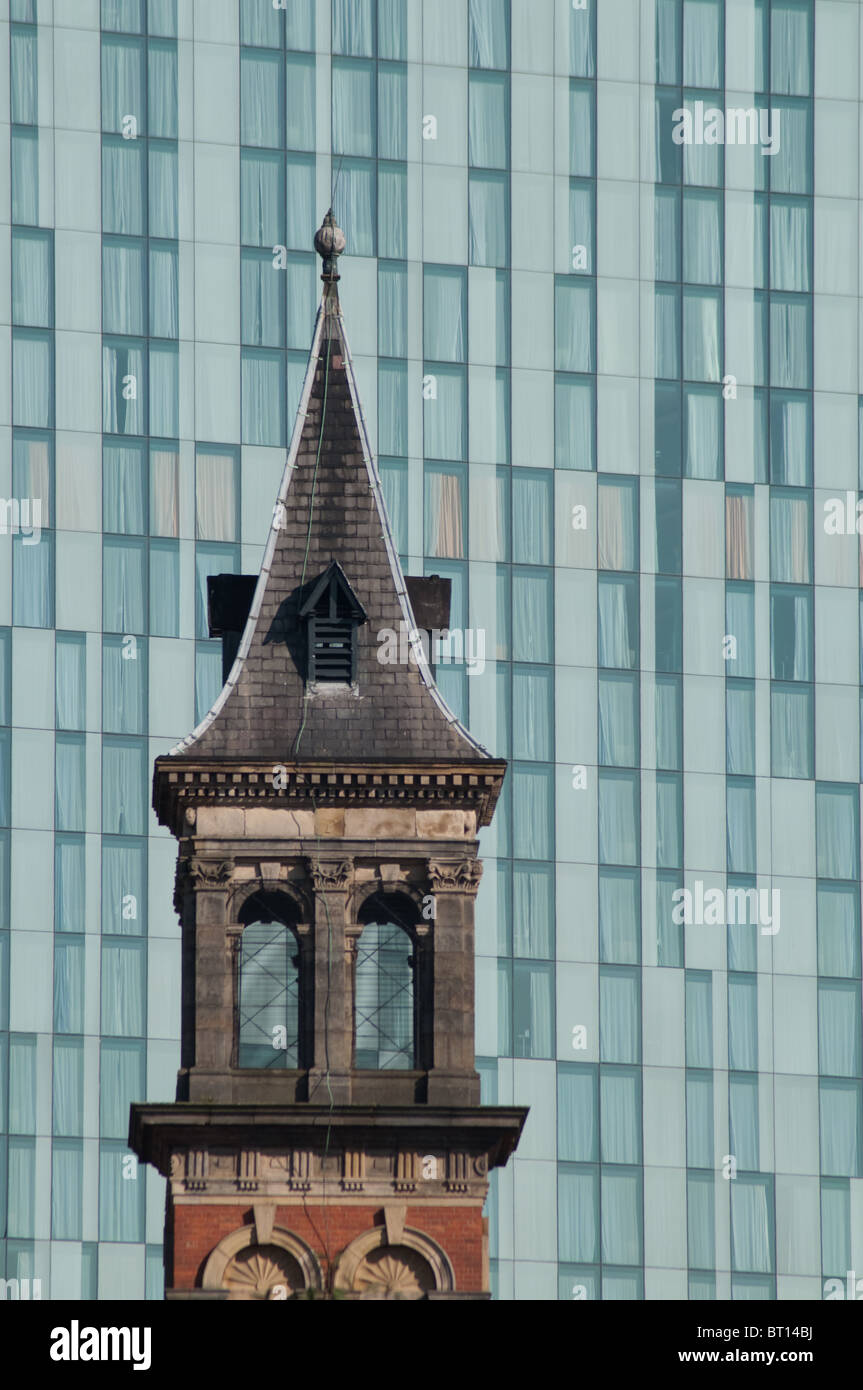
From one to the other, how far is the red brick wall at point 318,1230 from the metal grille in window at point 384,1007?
293cm

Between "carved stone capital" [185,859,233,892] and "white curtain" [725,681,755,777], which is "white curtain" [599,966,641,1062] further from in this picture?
"carved stone capital" [185,859,233,892]

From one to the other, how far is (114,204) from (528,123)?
47.6ft

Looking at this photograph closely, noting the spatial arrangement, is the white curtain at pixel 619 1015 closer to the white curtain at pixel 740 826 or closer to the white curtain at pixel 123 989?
the white curtain at pixel 740 826

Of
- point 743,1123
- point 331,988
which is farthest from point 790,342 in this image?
point 331,988

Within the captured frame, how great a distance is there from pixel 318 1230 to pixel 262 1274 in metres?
1.10

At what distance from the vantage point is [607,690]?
468 ft

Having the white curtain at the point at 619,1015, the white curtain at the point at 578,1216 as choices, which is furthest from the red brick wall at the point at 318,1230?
the white curtain at the point at 619,1015

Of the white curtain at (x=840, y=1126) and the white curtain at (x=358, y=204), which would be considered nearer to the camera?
the white curtain at (x=840, y=1126)

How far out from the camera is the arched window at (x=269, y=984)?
70.3 meters

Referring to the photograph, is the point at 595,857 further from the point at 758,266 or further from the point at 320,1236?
the point at 320,1236

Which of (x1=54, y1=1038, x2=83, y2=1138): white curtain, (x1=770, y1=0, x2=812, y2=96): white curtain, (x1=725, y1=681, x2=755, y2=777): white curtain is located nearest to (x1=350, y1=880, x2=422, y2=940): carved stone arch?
(x1=54, y1=1038, x2=83, y2=1138): white curtain

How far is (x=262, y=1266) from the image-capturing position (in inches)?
2670

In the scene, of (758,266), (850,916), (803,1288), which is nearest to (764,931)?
(850,916)
